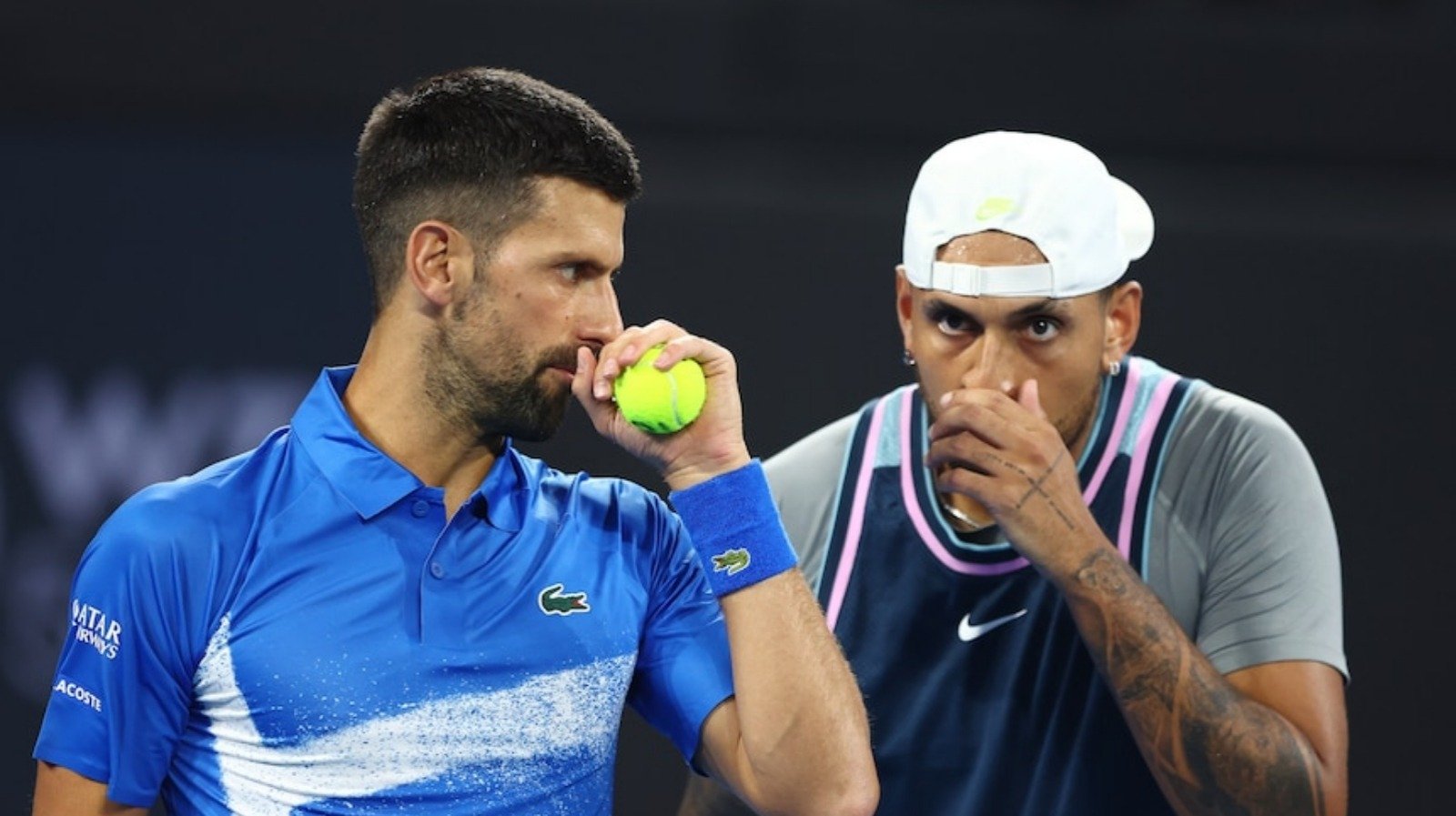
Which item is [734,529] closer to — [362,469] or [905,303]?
[362,469]

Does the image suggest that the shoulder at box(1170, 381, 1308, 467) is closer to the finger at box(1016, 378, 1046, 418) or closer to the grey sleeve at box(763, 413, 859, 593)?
the finger at box(1016, 378, 1046, 418)

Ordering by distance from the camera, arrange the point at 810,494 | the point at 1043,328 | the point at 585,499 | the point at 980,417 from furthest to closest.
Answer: the point at 810,494
the point at 1043,328
the point at 980,417
the point at 585,499

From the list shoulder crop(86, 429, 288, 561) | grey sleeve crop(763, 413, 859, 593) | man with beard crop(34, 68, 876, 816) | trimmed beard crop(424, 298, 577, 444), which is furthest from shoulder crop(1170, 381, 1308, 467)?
shoulder crop(86, 429, 288, 561)

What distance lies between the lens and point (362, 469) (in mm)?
2496

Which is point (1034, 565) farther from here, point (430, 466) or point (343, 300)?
point (343, 300)

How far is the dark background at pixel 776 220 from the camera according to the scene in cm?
429

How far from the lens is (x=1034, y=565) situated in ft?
9.11

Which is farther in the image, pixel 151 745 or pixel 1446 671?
pixel 1446 671

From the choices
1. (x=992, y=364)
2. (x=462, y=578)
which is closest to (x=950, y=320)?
(x=992, y=364)

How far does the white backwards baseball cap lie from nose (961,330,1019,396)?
70mm

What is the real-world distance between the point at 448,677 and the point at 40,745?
0.47 meters

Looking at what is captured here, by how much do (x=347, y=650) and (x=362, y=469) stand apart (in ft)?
0.76

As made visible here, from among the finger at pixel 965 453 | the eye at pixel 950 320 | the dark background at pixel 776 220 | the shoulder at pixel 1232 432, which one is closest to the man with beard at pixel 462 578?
the finger at pixel 965 453

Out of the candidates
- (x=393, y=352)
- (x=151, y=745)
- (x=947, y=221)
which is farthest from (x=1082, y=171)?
(x=151, y=745)
